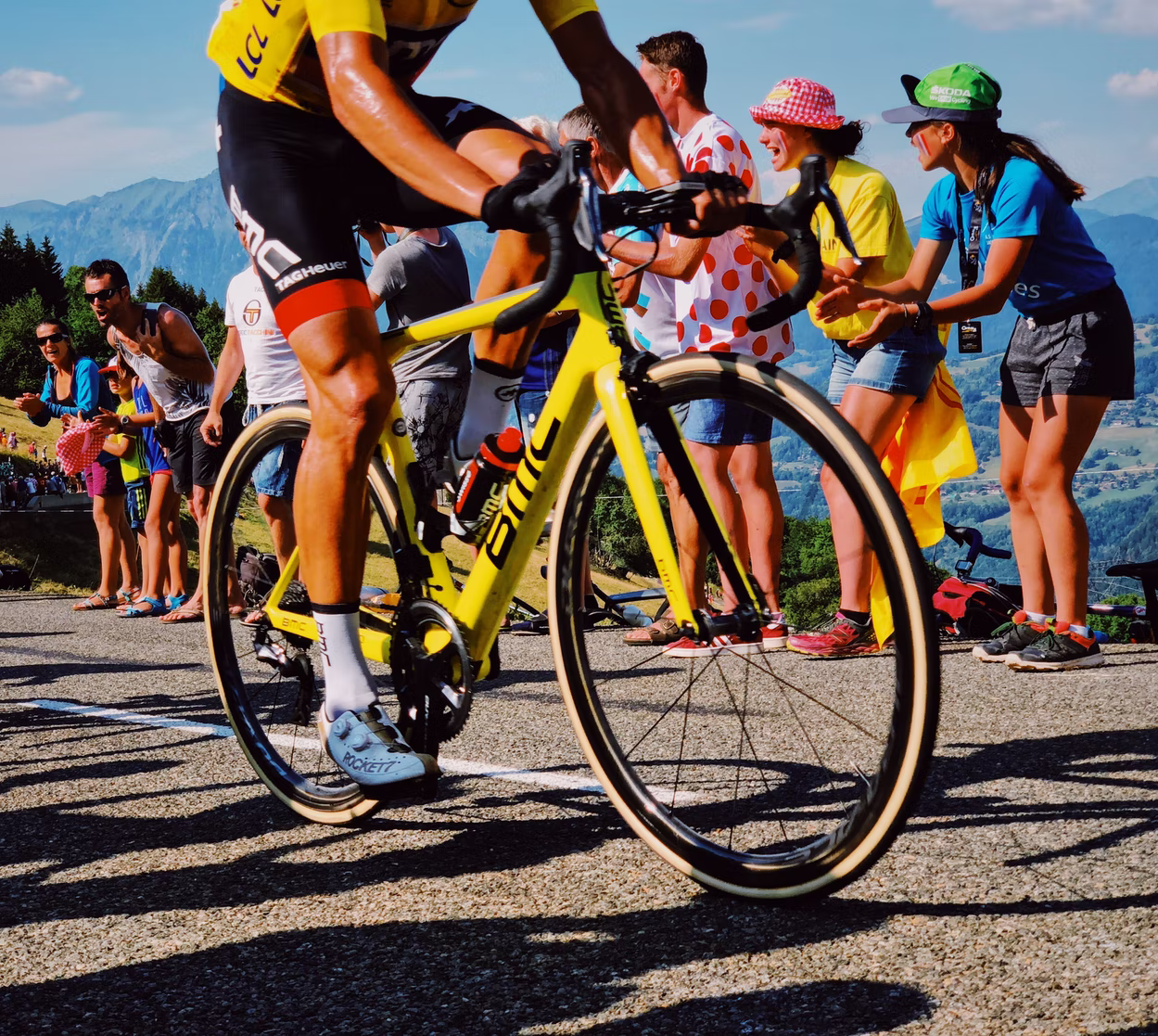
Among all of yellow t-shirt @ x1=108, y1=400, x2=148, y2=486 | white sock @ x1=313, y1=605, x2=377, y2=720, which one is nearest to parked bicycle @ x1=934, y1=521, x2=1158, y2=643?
white sock @ x1=313, y1=605, x2=377, y2=720

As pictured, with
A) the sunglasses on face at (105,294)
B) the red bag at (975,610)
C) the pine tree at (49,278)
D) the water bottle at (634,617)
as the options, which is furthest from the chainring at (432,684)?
the pine tree at (49,278)

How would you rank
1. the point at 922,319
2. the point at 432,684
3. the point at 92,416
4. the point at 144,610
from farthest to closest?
the point at 92,416, the point at 144,610, the point at 922,319, the point at 432,684

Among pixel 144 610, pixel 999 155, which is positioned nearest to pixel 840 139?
pixel 999 155

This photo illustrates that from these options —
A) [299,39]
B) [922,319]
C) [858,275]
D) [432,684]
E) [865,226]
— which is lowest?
[432,684]

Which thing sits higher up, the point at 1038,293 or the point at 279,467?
the point at 1038,293

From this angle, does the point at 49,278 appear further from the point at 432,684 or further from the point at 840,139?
the point at 432,684

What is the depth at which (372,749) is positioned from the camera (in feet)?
9.53

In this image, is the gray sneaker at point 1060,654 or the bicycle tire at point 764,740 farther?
the gray sneaker at point 1060,654

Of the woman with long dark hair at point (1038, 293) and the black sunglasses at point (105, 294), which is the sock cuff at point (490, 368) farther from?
the black sunglasses at point (105, 294)

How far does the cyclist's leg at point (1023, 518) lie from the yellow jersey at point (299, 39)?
3416 millimetres

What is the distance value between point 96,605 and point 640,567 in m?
9.03

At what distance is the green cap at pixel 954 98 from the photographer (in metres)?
5.51

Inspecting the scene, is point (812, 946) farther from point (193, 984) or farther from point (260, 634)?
point (260, 634)

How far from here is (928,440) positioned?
6.11m
